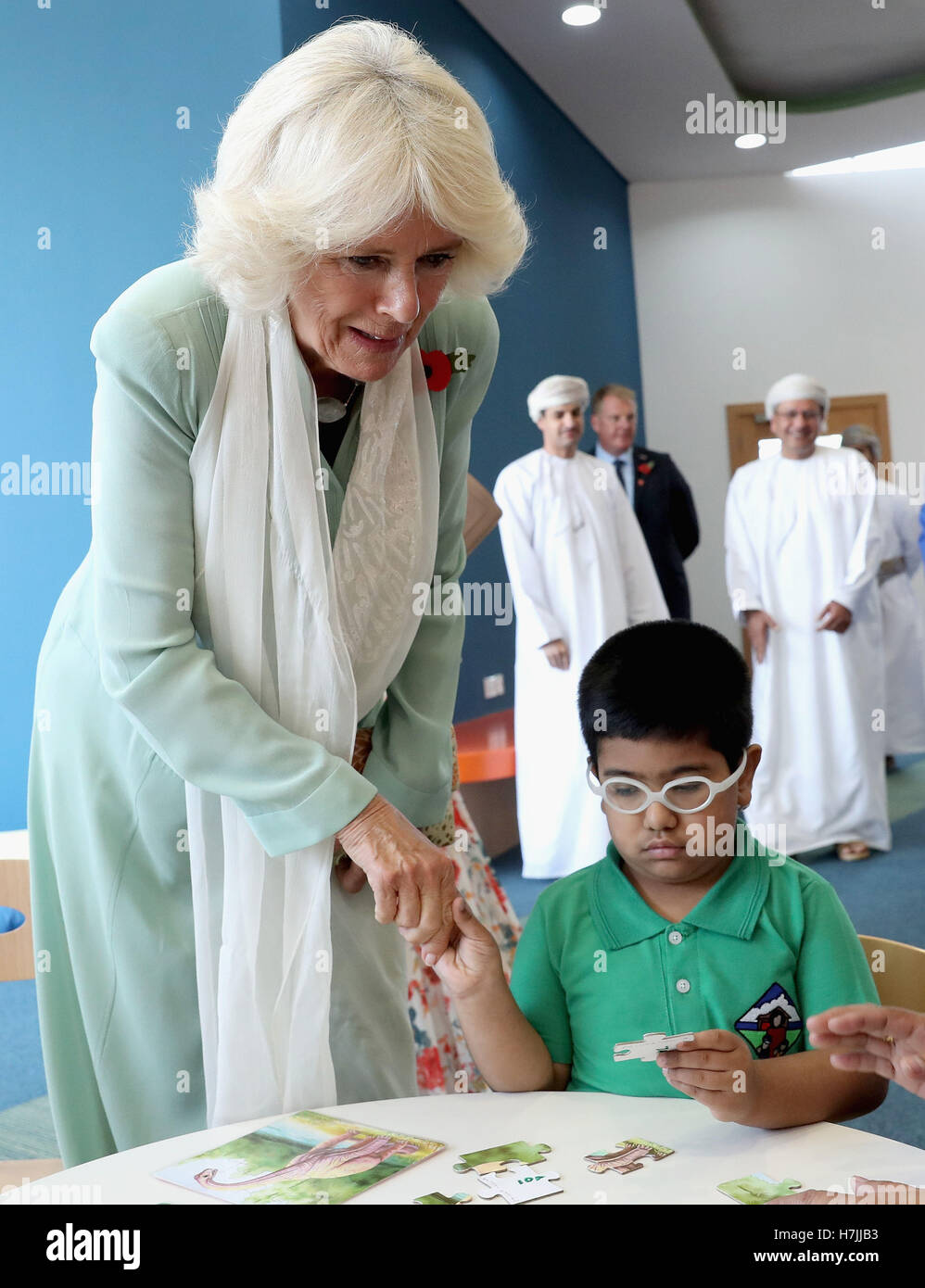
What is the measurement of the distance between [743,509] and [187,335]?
4180 millimetres

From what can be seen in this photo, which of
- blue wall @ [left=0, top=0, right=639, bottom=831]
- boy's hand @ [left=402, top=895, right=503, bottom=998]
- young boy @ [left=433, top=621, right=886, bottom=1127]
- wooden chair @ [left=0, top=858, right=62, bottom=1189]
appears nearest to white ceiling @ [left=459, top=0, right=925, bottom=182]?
blue wall @ [left=0, top=0, right=639, bottom=831]

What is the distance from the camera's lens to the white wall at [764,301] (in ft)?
27.9

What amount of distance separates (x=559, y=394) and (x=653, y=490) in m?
0.83

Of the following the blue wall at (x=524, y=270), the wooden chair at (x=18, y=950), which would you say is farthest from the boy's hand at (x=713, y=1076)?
the blue wall at (x=524, y=270)

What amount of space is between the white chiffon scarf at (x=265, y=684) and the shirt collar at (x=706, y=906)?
28 cm

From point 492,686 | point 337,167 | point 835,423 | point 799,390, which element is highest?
Result: point 835,423

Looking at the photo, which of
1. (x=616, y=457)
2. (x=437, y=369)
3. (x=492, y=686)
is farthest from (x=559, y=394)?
(x=437, y=369)

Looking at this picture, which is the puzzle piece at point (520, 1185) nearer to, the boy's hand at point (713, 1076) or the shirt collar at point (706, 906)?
the boy's hand at point (713, 1076)

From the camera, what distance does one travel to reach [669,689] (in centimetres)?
132

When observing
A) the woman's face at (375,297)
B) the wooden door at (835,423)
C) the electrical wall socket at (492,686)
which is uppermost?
the wooden door at (835,423)

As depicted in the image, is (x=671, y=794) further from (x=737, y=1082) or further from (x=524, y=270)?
(x=524, y=270)

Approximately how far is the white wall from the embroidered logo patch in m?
7.42

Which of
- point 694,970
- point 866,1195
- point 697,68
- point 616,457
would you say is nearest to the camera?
point 866,1195
